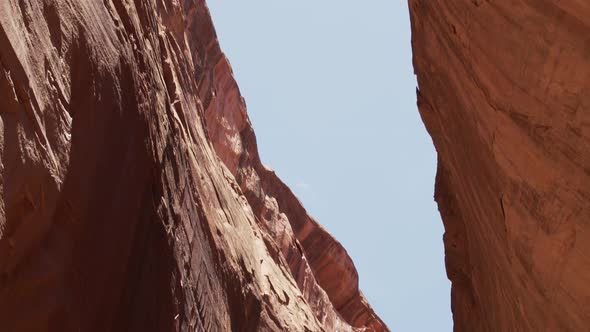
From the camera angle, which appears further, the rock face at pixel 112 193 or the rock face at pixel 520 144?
the rock face at pixel 520 144

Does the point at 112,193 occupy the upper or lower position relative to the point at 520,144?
lower

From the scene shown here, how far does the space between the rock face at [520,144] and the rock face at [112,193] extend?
220 inches

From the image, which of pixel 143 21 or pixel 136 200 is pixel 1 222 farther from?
pixel 143 21

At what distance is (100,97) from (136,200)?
203 centimetres

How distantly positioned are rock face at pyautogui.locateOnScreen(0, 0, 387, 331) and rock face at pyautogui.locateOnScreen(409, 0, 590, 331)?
5.59 meters

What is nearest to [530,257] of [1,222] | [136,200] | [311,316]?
[136,200]

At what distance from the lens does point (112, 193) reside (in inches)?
432

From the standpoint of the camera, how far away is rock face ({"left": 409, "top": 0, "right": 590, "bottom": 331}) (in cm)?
852

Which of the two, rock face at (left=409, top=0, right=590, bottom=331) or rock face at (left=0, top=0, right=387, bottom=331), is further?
rock face at (left=409, top=0, right=590, bottom=331)

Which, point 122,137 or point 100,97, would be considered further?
point 122,137

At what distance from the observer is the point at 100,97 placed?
1046cm

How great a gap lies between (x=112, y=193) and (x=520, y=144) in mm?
5985

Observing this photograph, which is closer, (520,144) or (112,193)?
(520,144)

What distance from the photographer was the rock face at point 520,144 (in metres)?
8.52
